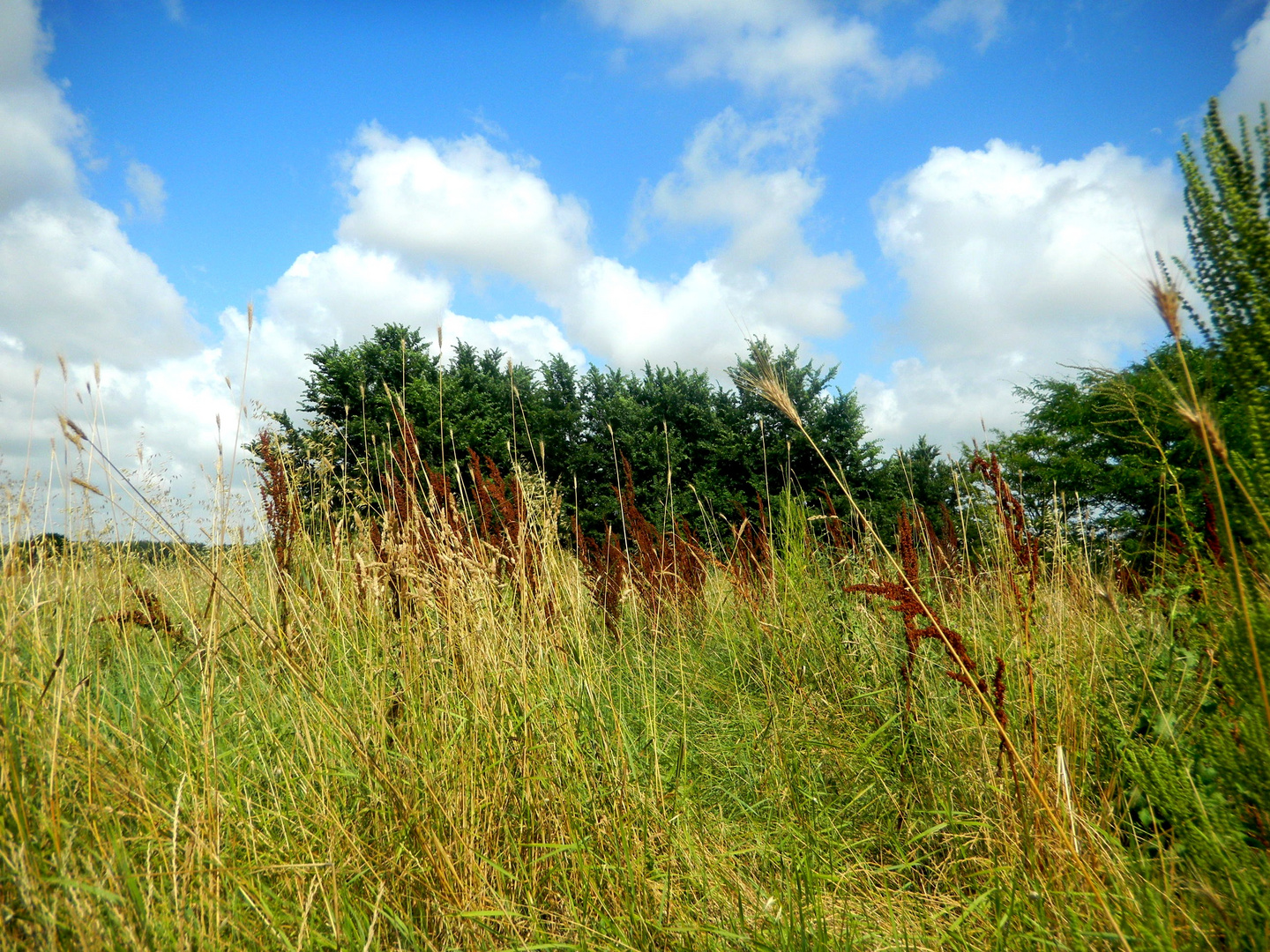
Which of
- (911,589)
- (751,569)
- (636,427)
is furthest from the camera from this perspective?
(636,427)

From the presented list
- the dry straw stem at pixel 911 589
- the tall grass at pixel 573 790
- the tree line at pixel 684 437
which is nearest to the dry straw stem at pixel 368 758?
the tall grass at pixel 573 790

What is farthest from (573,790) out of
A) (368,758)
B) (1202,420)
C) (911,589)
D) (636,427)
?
(636,427)

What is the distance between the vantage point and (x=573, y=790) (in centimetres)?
163

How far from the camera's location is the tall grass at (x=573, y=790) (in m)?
1.23

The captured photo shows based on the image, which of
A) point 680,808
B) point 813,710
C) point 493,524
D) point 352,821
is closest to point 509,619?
point 352,821

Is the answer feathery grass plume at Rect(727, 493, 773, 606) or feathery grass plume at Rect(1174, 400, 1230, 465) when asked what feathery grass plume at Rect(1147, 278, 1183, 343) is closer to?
feathery grass plume at Rect(1174, 400, 1230, 465)

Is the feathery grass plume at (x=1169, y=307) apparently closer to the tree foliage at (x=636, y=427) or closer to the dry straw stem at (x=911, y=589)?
the dry straw stem at (x=911, y=589)

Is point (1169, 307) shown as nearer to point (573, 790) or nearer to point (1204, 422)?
point (1204, 422)

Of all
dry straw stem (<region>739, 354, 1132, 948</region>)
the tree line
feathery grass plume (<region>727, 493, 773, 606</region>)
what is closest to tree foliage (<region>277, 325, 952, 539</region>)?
the tree line

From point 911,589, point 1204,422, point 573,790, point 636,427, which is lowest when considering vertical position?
point 573,790

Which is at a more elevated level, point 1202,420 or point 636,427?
point 636,427

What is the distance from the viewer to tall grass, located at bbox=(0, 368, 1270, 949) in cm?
123

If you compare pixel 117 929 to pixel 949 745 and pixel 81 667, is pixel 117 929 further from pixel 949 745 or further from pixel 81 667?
pixel 949 745

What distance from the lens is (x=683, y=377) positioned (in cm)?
1274
